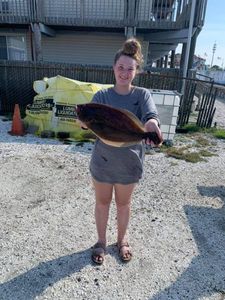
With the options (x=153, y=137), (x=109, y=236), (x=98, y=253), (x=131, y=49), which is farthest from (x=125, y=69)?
(x=109, y=236)

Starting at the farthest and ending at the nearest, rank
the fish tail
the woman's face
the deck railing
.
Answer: the deck railing
the woman's face
the fish tail

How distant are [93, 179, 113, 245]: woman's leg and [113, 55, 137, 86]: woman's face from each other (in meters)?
0.89

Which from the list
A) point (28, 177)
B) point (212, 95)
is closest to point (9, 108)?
point (28, 177)

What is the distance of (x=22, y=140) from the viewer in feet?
20.9

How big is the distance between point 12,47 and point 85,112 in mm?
12788

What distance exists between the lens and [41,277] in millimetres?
2574

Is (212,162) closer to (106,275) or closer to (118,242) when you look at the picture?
(118,242)

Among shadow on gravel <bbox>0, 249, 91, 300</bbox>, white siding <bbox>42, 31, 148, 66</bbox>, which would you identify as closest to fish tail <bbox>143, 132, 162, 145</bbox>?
shadow on gravel <bbox>0, 249, 91, 300</bbox>

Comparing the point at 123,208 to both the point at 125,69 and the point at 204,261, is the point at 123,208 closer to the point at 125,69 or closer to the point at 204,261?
the point at 204,261

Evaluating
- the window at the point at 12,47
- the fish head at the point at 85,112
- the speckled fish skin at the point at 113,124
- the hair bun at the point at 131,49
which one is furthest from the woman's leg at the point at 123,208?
the window at the point at 12,47

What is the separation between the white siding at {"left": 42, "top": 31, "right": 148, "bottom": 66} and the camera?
12.8 m

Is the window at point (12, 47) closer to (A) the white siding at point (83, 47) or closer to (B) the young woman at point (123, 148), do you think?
(A) the white siding at point (83, 47)

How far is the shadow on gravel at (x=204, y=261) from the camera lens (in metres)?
2.50

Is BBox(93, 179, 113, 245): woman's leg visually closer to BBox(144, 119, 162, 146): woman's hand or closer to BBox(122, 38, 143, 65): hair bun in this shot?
BBox(144, 119, 162, 146): woman's hand
